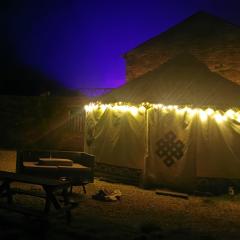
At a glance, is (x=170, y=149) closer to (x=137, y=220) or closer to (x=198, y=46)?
(x=137, y=220)

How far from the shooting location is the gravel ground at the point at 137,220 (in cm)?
682

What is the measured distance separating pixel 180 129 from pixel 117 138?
2335 millimetres

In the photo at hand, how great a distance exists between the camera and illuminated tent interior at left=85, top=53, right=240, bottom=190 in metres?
11.7

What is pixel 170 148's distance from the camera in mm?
11977

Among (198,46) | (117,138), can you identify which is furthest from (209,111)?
(198,46)

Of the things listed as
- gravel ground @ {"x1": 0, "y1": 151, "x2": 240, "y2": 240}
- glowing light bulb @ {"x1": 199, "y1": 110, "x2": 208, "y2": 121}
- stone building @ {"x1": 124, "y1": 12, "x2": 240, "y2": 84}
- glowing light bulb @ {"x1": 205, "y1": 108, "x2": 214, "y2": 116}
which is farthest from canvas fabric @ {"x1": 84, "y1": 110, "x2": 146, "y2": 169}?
stone building @ {"x1": 124, "y1": 12, "x2": 240, "y2": 84}

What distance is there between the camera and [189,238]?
7055mm

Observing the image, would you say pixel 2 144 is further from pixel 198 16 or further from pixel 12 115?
pixel 198 16

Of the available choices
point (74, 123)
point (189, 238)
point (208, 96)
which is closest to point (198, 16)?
point (208, 96)

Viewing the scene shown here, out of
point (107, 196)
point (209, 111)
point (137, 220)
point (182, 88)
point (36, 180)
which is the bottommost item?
point (137, 220)

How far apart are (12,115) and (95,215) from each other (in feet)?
43.8

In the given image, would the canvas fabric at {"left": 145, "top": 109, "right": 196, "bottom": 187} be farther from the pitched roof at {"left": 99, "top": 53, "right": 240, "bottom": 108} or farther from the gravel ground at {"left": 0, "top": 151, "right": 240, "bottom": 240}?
the gravel ground at {"left": 0, "top": 151, "right": 240, "bottom": 240}

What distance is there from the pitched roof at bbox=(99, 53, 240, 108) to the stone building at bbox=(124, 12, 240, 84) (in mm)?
750

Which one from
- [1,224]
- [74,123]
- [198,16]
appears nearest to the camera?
[1,224]
